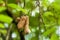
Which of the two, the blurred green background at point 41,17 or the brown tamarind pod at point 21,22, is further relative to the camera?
the blurred green background at point 41,17

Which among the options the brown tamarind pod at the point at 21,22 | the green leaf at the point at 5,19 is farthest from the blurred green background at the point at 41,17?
the green leaf at the point at 5,19

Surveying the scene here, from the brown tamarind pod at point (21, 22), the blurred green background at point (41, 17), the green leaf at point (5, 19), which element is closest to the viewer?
the green leaf at point (5, 19)

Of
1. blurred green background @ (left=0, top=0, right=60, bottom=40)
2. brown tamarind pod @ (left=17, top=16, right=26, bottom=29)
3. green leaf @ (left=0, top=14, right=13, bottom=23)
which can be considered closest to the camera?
green leaf @ (left=0, top=14, right=13, bottom=23)

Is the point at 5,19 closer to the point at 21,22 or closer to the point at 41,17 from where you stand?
the point at 21,22

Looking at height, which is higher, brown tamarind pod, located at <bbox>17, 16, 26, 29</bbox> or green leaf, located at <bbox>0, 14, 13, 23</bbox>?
green leaf, located at <bbox>0, 14, 13, 23</bbox>

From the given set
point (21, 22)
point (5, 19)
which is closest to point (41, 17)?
point (21, 22)

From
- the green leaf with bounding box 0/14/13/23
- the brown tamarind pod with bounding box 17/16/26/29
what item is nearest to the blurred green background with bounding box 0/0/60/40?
the brown tamarind pod with bounding box 17/16/26/29

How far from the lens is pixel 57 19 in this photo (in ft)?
3.60

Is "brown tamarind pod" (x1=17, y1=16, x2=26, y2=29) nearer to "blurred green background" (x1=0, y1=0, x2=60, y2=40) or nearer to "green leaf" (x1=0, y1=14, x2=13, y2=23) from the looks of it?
"blurred green background" (x1=0, y1=0, x2=60, y2=40)

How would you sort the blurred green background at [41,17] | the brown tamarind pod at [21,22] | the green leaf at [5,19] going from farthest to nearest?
the blurred green background at [41,17], the brown tamarind pod at [21,22], the green leaf at [5,19]

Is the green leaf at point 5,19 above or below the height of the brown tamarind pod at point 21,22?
above

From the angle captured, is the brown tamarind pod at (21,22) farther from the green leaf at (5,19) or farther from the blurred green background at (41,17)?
the green leaf at (5,19)

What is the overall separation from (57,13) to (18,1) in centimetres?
24

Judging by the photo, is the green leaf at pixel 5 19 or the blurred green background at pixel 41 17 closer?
the green leaf at pixel 5 19
